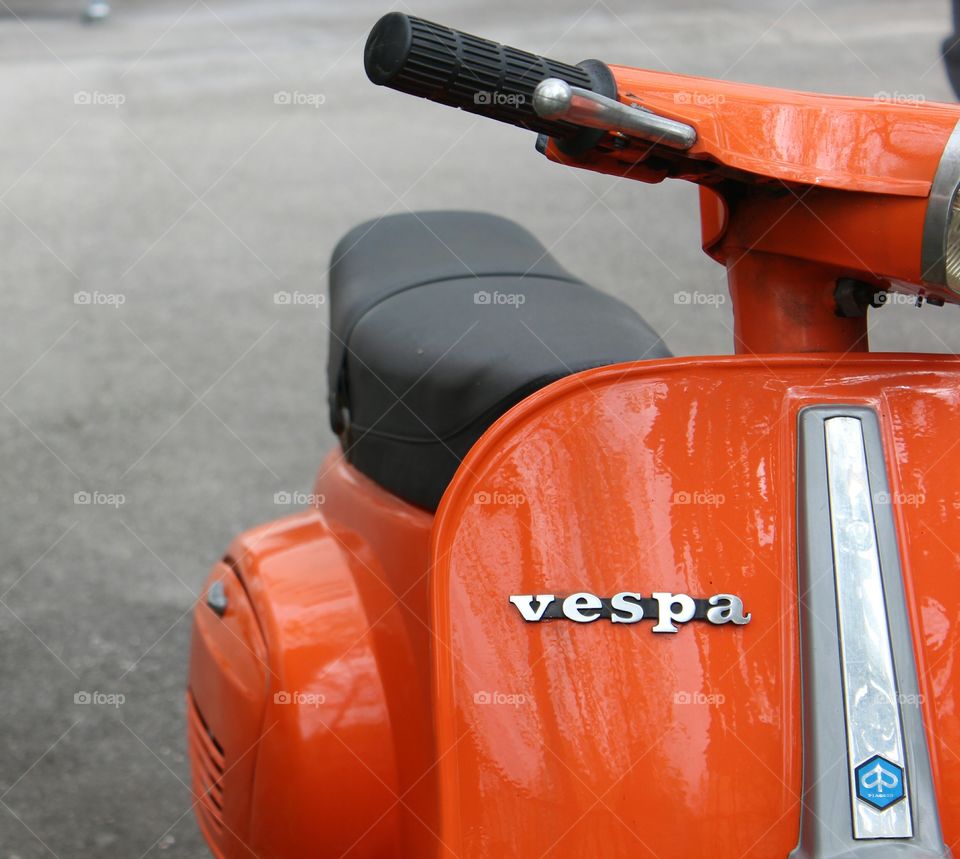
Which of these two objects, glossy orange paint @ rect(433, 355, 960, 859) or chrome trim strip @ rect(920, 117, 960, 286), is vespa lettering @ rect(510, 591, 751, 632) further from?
chrome trim strip @ rect(920, 117, 960, 286)

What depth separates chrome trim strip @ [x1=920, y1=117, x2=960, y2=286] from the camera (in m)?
1.29

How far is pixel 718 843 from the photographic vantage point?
1.25m

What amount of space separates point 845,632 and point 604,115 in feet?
1.92

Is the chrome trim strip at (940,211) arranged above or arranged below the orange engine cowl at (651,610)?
above

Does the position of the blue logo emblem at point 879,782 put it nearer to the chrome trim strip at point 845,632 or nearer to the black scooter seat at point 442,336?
the chrome trim strip at point 845,632

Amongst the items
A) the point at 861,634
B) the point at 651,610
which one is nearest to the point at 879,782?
the point at 861,634

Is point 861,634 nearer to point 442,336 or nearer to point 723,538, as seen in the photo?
point 723,538

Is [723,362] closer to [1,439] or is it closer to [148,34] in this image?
[1,439]

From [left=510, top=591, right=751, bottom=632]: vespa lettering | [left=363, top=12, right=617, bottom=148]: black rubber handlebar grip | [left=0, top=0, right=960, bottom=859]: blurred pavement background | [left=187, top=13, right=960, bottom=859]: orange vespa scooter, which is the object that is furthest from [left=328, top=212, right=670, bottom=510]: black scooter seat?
[left=0, top=0, right=960, bottom=859]: blurred pavement background

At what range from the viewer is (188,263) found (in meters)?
5.55

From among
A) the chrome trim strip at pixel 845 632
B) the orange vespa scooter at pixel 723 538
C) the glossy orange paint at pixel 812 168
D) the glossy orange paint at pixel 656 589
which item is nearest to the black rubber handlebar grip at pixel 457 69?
the orange vespa scooter at pixel 723 538

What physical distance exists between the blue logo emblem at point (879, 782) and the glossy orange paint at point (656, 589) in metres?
0.05

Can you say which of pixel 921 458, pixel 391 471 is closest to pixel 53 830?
pixel 391 471

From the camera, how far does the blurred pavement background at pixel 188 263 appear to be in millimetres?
3045
